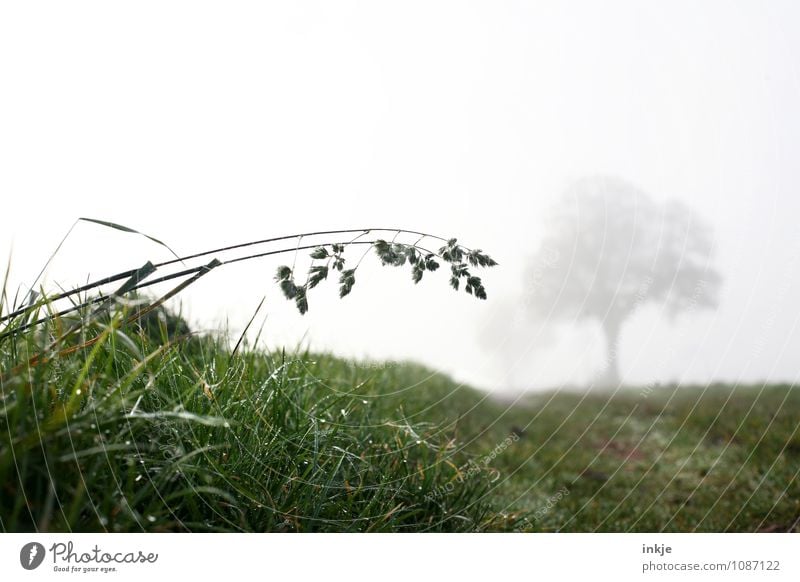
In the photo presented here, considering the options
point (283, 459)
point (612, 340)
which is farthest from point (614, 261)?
point (283, 459)

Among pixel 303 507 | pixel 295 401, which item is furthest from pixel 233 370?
pixel 303 507

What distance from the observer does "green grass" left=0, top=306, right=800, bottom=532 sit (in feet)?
5.41

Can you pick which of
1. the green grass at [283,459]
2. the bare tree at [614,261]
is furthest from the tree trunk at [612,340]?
the green grass at [283,459]

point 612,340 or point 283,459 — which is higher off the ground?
point 612,340

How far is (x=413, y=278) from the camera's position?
2359 millimetres

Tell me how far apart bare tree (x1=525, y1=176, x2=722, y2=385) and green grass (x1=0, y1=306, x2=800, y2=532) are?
949 millimetres

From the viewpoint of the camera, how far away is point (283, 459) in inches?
96.8

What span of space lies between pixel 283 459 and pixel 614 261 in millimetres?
2531

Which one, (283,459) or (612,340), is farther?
(612,340)

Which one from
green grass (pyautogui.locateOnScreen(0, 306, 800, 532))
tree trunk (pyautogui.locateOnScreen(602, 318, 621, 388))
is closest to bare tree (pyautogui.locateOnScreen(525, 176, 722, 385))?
tree trunk (pyautogui.locateOnScreen(602, 318, 621, 388))

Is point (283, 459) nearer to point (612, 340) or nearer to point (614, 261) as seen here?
point (612, 340)

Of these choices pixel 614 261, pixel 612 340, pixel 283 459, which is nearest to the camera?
pixel 283 459

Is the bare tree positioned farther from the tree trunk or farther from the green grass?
the green grass
